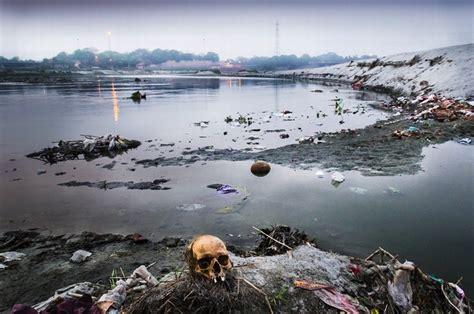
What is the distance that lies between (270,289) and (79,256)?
330 cm

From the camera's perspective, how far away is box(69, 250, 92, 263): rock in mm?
4684

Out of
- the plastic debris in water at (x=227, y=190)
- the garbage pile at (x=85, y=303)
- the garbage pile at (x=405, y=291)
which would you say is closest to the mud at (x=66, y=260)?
the garbage pile at (x=85, y=303)

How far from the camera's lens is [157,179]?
27.8 feet

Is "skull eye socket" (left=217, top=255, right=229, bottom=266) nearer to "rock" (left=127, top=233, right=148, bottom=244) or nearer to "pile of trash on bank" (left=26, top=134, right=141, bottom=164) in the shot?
"rock" (left=127, top=233, right=148, bottom=244)

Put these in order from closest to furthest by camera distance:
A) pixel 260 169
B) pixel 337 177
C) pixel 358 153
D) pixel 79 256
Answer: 1. pixel 79 256
2. pixel 337 177
3. pixel 260 169
4. pixel 358 153

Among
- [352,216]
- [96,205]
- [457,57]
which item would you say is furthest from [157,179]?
[457,57]

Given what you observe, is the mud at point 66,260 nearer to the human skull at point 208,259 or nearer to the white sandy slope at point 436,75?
the human skull at point 208,259

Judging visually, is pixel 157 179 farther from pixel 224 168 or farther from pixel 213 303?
pixel 213 303

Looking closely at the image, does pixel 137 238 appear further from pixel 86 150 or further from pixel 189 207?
pixel 86 150

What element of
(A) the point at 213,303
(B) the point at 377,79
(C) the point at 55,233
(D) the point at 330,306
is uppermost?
(B) the point at 377,79

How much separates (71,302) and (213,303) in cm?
124

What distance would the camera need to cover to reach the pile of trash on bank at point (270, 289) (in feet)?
8.23

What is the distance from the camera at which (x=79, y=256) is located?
4.73 metres

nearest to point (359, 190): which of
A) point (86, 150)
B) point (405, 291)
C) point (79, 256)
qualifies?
point (405, 291)
